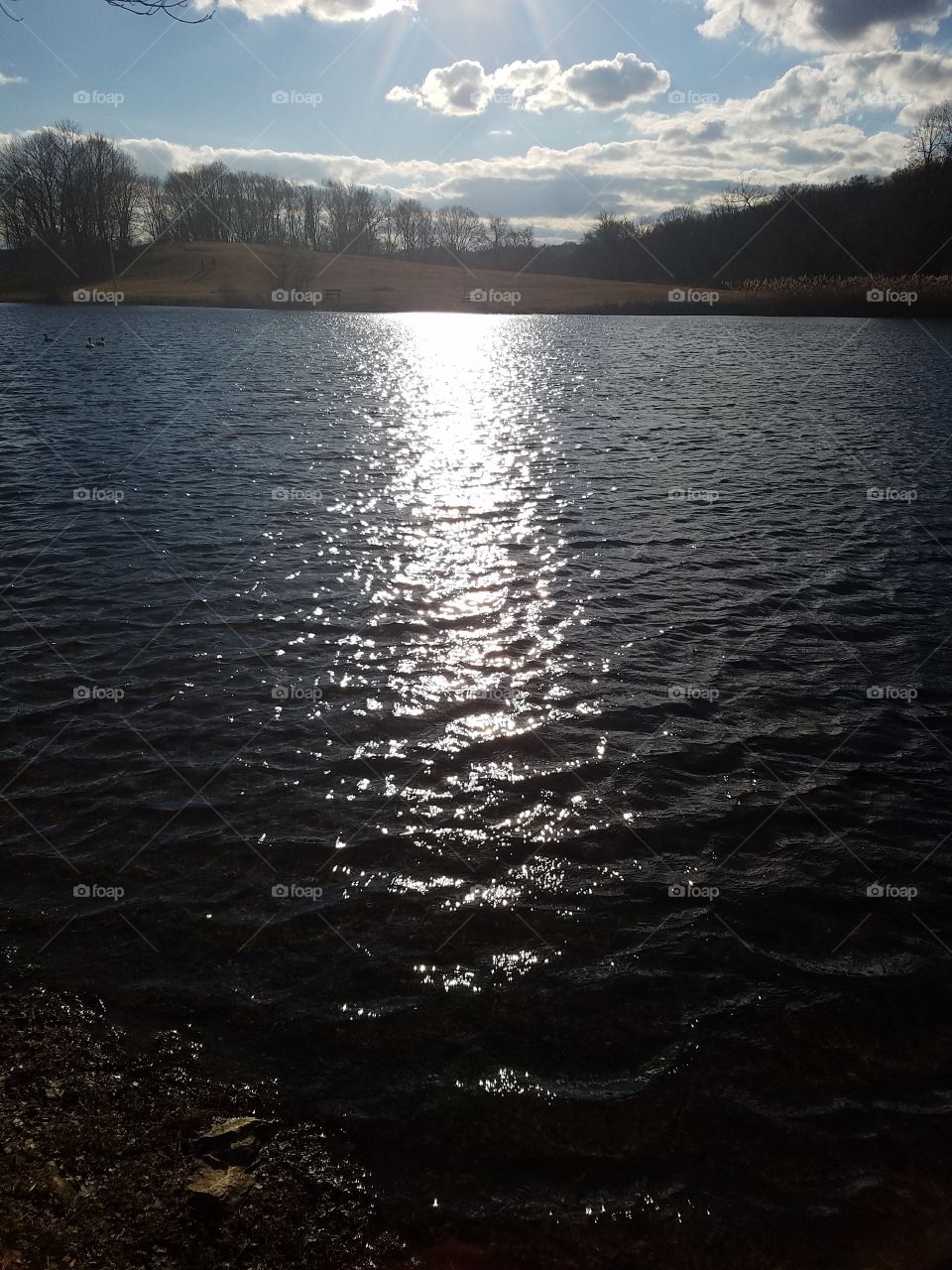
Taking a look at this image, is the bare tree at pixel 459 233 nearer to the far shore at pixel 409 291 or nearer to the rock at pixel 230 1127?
the far shore at pixel 409 291

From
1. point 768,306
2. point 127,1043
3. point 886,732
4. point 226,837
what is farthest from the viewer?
point 768,306

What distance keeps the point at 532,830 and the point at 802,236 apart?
9646cm

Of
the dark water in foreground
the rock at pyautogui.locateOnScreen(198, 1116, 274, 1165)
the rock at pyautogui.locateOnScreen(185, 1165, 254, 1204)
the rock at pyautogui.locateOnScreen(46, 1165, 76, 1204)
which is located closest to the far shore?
the dark water in foreground

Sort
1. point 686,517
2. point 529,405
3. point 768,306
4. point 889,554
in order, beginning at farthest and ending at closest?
point 768,306, point 529,405, point 686,517, point 889,554

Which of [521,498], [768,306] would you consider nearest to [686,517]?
[521,498]

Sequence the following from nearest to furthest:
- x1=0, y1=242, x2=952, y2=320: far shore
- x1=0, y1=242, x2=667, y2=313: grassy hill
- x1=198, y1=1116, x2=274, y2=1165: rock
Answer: x1=198, y1=1116, x2=274, y2=1165: rock
x1=0, y1=242, x2=952, y2=320: far shore
x1=0, y1=242, x2=667, y2=313: grassy hill

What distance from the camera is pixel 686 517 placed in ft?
49.4

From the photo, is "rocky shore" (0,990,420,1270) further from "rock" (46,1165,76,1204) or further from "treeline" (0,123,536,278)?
"treeline" (0,123,536,278)

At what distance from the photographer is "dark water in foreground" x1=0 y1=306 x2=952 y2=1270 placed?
14.2ft

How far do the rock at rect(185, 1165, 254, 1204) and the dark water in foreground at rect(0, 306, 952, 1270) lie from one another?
49 cm

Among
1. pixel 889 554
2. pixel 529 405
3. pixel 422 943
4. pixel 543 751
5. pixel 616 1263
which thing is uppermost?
pixel 529 405

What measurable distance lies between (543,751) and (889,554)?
27.8 ft

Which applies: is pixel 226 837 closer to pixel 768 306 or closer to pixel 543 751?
pixel 543 751

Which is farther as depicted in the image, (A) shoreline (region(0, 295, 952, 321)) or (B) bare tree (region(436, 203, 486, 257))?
(B) bare tree (region(436, 203, 486, 257))
